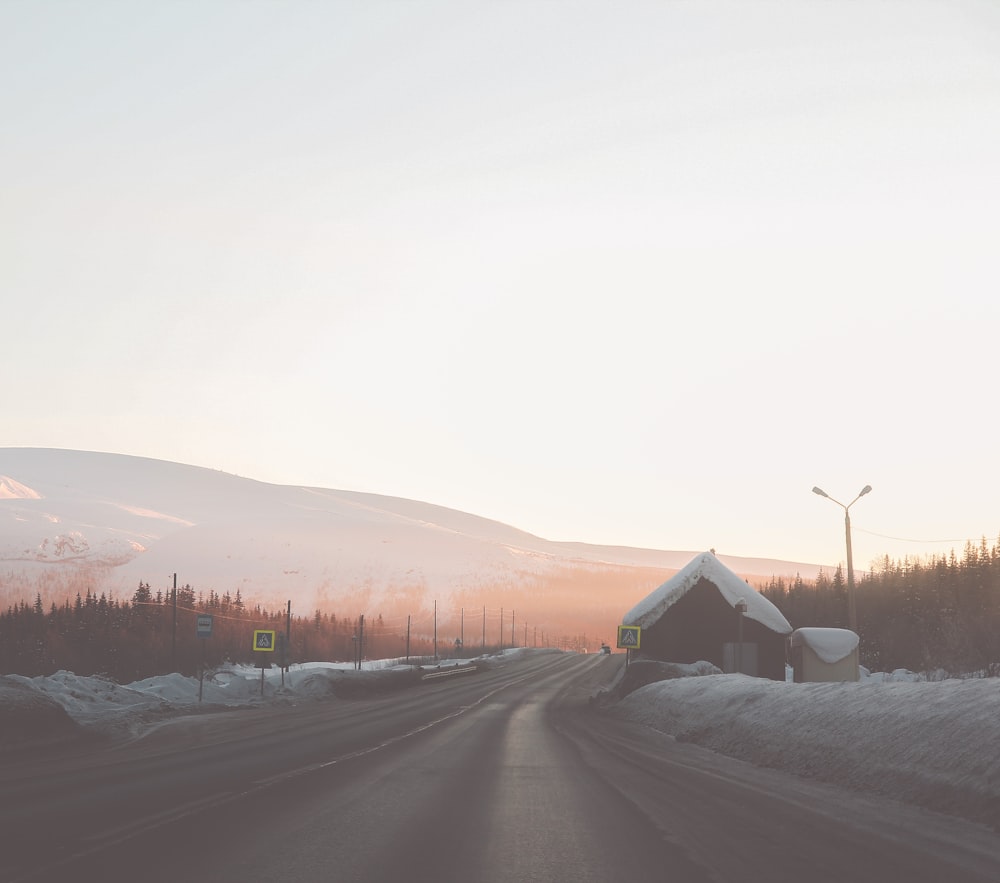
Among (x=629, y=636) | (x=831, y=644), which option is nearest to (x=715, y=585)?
(x=831, y=644)

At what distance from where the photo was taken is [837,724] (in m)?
15.3

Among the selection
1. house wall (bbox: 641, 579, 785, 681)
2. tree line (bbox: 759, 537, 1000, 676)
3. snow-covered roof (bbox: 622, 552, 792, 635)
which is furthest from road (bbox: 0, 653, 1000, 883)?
tree line (bbox: 759, 537, 1000, 676)

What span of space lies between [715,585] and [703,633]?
2785 mm

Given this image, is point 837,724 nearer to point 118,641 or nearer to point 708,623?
point 708,623

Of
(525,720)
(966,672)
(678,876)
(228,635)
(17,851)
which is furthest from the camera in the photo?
(228,635)

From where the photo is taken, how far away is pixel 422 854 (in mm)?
8188

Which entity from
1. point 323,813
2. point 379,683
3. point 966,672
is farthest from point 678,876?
point 379,683

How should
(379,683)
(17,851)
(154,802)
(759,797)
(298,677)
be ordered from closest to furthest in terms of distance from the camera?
(17,851), (154,802), (759,797), (298,677), (379,683)

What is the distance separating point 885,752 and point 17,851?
33.9ft

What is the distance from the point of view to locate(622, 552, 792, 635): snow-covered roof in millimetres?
54844

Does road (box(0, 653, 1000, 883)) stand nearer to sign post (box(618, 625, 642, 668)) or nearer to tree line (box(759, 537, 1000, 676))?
sign post (box(618, 625, 642, 668))

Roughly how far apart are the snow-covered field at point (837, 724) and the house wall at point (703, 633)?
2337cm

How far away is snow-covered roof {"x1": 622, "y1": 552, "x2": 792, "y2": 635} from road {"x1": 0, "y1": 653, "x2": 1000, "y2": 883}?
35.9 metres

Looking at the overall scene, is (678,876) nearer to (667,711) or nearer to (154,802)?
(154,802)
